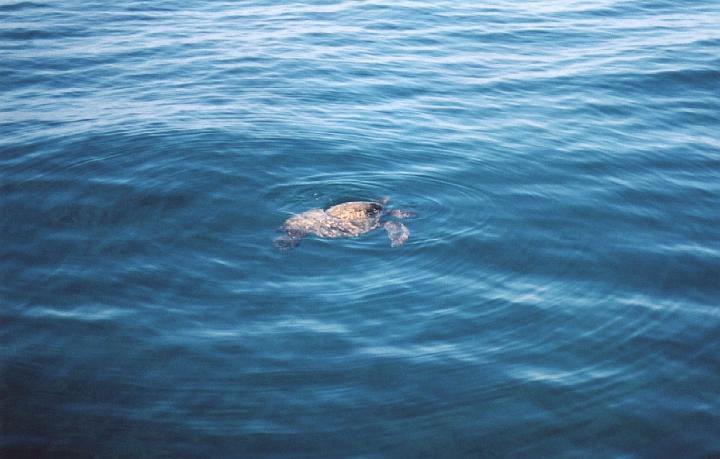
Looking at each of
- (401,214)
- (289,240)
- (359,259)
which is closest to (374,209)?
(401,214)

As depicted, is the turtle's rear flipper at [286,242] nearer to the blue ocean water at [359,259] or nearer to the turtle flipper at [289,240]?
the turtle flipper at [289,240]

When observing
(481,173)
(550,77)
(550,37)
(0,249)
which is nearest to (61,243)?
(0,249)

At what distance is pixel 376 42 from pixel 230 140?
7702mm

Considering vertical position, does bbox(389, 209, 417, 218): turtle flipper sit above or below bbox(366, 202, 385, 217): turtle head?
below

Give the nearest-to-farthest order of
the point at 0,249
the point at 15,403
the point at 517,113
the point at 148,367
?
the point at 15,403
the point at 148,367
the point at 0,249
the point at 517,113

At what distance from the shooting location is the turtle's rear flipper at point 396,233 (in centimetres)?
862

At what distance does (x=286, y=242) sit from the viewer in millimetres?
8562

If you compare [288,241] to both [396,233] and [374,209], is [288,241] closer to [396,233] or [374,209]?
[374,209]

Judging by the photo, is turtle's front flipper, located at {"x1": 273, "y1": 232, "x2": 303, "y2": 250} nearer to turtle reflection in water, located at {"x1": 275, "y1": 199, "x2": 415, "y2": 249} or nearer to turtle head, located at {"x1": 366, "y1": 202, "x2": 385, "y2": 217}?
turtle reflection in water, located at {"x1": 275, "y1": 199, "x2": 415, "y2": 249}

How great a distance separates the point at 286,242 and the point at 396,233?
1.42 m

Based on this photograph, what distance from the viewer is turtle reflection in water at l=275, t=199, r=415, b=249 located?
8.70m

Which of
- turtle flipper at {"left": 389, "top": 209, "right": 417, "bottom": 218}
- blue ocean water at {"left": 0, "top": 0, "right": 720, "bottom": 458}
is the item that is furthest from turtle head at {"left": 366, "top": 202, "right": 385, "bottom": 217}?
blue ocean water at {"left": 0, "top": 0, "right": 720, "bottom": 458}

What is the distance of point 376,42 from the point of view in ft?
58.9

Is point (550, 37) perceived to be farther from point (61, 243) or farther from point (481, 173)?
point (61, 243)
